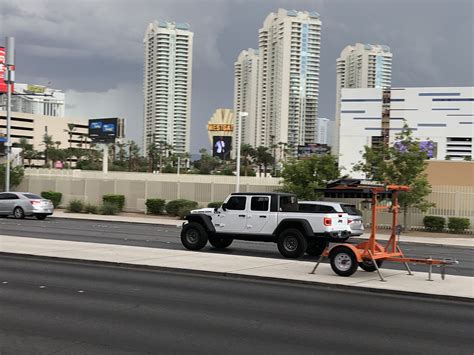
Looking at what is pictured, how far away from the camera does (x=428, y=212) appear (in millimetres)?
35281

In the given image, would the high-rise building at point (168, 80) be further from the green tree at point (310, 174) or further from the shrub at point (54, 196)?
the green tree at point (310, 174)

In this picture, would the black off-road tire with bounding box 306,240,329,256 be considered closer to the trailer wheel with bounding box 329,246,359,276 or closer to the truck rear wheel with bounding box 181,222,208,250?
the truck rear wheel with bounding box 181,222,208,250

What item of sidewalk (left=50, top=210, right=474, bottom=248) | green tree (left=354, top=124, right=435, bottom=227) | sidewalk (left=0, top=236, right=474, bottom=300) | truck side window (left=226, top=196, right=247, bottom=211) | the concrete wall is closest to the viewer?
sidewalk (left=0, top=236, right=474, bottom=300)

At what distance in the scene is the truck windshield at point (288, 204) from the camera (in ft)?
61.5

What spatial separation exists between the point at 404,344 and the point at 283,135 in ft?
566

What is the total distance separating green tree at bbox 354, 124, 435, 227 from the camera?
31812 mm

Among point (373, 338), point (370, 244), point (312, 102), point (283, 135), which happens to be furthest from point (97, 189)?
point (312, 102)

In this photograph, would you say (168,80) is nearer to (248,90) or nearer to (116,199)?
(248,90)

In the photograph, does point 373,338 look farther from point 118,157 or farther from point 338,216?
point 118,157

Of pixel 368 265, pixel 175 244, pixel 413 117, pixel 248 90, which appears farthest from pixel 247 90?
pixel 368 265

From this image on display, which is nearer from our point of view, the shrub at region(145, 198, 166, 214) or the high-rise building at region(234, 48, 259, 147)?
the shrub at region(145, 198, 166, 214)

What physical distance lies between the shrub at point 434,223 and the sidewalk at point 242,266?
1817 centimetres

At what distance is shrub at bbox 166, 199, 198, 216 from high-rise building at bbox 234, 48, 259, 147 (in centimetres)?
13456

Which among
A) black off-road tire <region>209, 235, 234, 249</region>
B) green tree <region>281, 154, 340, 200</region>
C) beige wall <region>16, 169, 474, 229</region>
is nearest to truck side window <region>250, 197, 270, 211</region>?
black off-road tire <region>209, 235, 234, 249</region>
